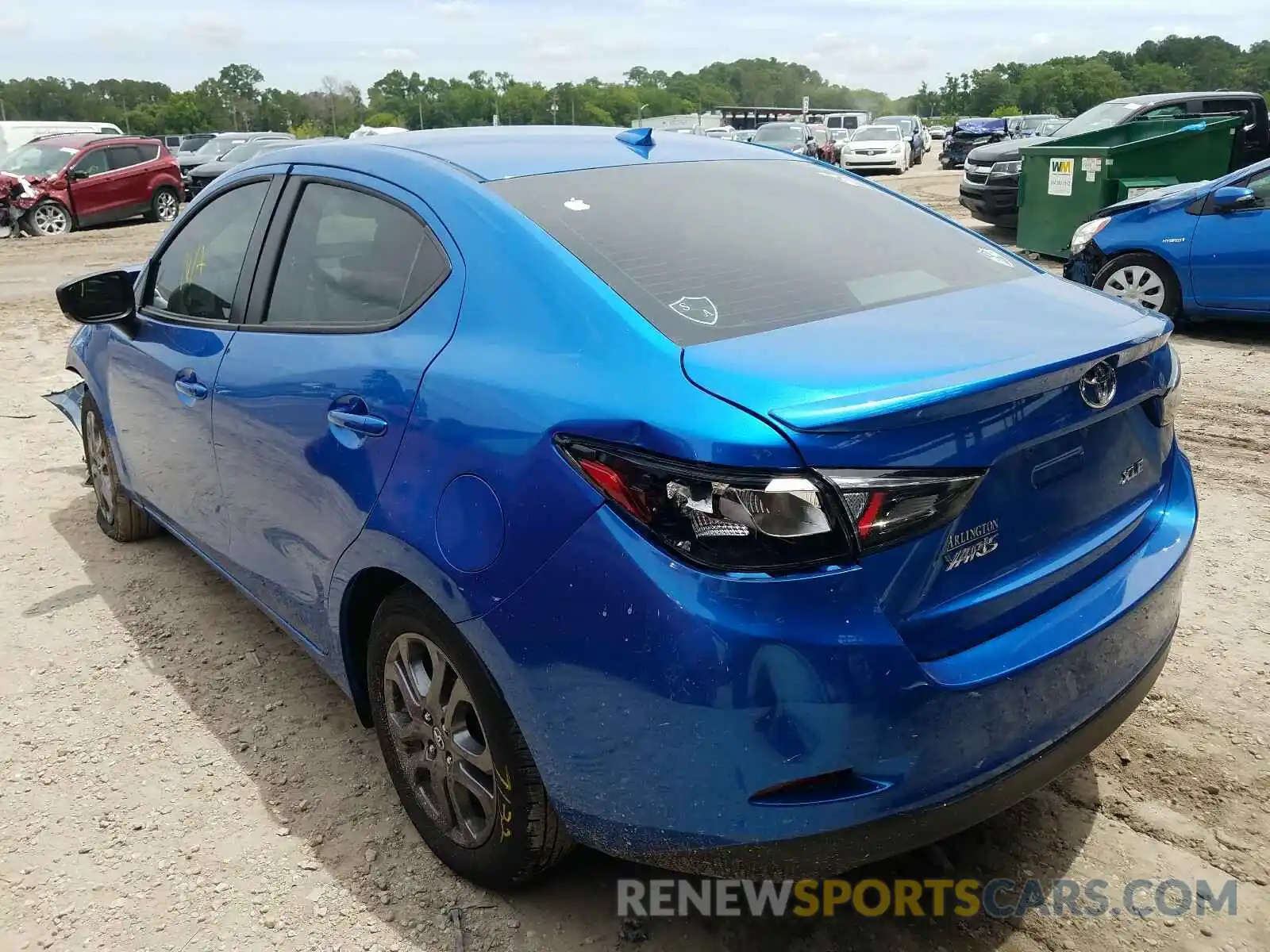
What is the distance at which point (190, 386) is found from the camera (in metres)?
3.28

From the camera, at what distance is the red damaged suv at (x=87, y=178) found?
17719 mm

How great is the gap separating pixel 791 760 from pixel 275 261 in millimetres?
2144

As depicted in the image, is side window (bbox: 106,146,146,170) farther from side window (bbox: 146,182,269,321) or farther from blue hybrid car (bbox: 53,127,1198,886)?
blue hybrid car (bbox: 53,127,1198,886)

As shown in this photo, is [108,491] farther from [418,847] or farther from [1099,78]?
[1099,78]

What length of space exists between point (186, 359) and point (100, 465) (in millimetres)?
1603

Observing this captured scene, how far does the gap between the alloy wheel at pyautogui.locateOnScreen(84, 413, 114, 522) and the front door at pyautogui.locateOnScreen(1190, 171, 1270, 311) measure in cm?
747

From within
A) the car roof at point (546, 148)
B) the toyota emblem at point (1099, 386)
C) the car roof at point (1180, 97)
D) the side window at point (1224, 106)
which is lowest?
the toyota emblem at point (1099, 386)

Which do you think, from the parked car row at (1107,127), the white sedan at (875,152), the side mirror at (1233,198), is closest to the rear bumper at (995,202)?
the parked car row at (1107,127)

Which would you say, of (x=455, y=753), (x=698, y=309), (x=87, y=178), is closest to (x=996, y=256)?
(x=698, y=309)

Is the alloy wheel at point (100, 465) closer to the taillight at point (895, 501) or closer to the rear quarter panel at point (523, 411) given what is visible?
the rear quarter panel at point (523, 411)

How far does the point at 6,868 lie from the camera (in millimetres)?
2619

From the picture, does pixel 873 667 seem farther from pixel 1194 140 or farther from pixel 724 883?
pixel 1194 140

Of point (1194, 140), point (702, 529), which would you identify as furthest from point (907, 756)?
point (1194, 140)

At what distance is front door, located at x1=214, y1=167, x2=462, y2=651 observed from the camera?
7.79 ft
